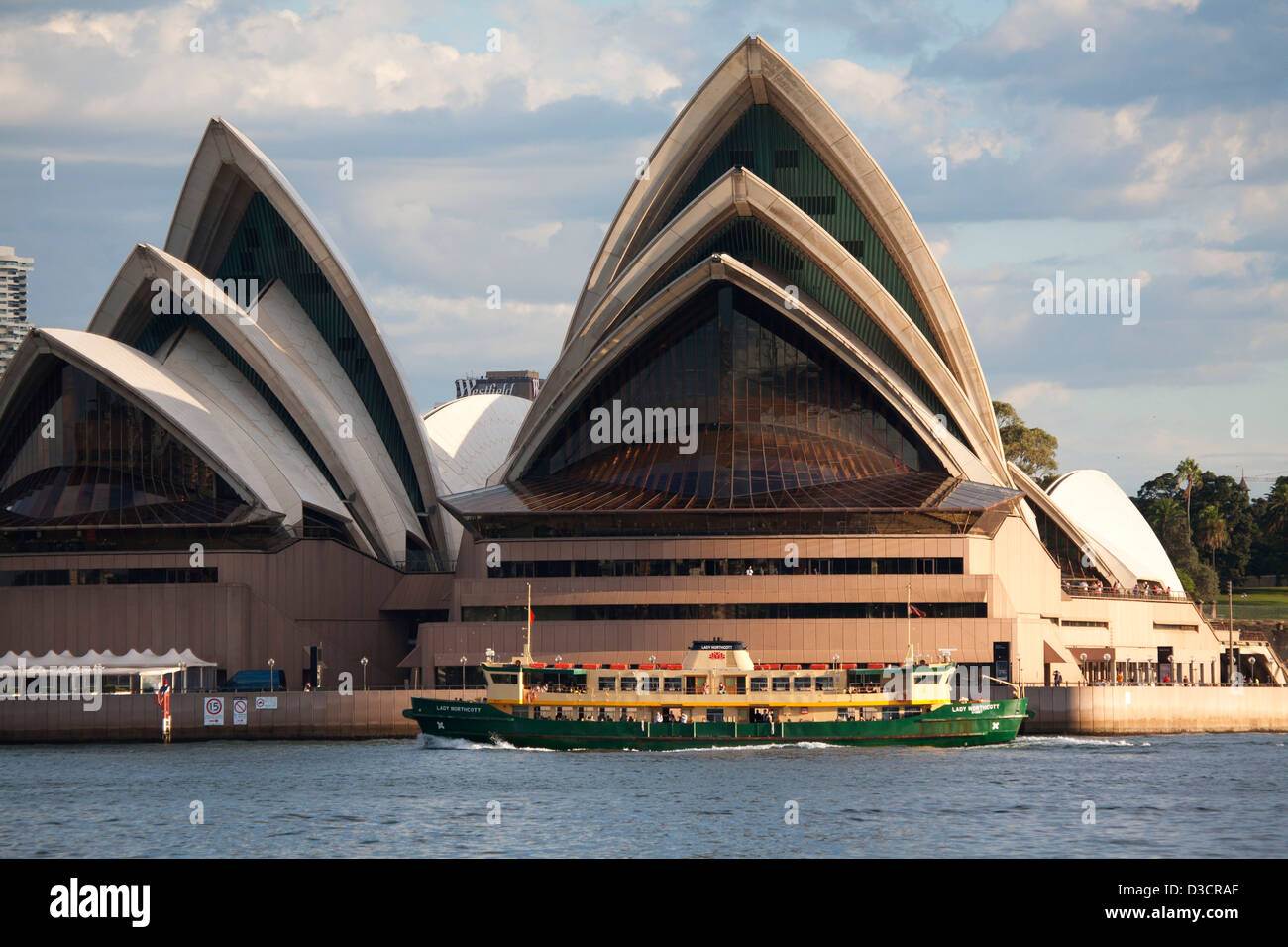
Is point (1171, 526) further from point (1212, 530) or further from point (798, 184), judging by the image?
point (798, 184)

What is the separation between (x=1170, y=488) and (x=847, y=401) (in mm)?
82349

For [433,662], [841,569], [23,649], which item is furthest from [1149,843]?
[23,649]

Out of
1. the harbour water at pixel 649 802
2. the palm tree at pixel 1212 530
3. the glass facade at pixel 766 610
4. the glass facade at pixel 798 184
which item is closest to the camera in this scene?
the harbour water at pixel 649 802

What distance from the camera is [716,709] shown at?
240ft

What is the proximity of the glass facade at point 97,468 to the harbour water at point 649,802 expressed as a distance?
20110 millimetres

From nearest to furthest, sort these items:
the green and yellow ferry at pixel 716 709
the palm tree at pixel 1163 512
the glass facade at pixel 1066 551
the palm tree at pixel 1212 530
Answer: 1. the green and yellow ferry at pixel 716 709
2. the glass facade at pixel 1066 551
3. the palm tree at pixel 1163 512
4. the palm tree at pixel 1212 530

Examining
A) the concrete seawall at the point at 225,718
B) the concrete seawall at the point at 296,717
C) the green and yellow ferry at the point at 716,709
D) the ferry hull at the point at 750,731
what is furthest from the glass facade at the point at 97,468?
the ferry hull at the point at 750,731

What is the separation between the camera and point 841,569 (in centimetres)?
8412

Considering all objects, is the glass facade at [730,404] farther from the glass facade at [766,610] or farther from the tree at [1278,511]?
the tree at [1278,511]

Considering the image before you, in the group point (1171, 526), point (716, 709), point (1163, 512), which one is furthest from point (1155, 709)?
point (1163, 512)

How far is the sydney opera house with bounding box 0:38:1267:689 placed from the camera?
84062mm

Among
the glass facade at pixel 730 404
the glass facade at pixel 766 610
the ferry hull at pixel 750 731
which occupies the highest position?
the glass facade at pixel 730 404

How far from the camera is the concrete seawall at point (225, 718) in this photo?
7775 cm

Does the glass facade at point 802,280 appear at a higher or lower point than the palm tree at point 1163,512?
higher
